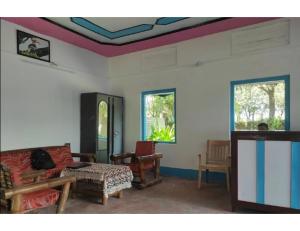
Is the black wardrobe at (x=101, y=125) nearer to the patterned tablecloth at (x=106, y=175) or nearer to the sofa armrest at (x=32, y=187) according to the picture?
the patterned tablecloth at (x=106, y=175)

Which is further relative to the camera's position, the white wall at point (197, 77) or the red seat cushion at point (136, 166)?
the red seat cushion at point (136, 166)

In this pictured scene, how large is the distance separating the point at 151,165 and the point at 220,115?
4.00 ft

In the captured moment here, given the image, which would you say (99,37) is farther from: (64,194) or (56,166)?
(64,194)

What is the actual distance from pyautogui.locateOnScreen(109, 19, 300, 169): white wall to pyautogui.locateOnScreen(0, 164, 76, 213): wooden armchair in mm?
728

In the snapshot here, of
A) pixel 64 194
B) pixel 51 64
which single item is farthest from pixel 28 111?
pixel 64 194

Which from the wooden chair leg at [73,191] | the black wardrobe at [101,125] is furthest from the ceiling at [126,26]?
the wooden chair leg at [73,191]

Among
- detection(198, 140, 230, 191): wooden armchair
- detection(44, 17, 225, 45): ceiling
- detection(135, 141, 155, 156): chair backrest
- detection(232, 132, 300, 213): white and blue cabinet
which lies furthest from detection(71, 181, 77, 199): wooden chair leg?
detection(198, 140, 230, 191): wooden armchair

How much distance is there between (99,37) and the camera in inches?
73.2

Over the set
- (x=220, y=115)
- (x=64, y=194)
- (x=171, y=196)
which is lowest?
(x=171, y=196)

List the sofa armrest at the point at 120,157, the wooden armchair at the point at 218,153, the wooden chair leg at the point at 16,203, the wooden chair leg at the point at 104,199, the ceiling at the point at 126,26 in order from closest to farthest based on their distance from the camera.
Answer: the wooden chair leg at the point at 16,203 < the ceiling at the point at 126,26 < the sofa armrest at the point at 120,157 < the wooden chair leg at the point at 104,199 < the wooden armchair at the point at 218,153

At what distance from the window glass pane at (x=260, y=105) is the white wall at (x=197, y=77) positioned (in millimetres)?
162

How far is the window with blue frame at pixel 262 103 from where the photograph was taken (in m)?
2.40

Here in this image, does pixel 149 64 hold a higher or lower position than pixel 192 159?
higher
